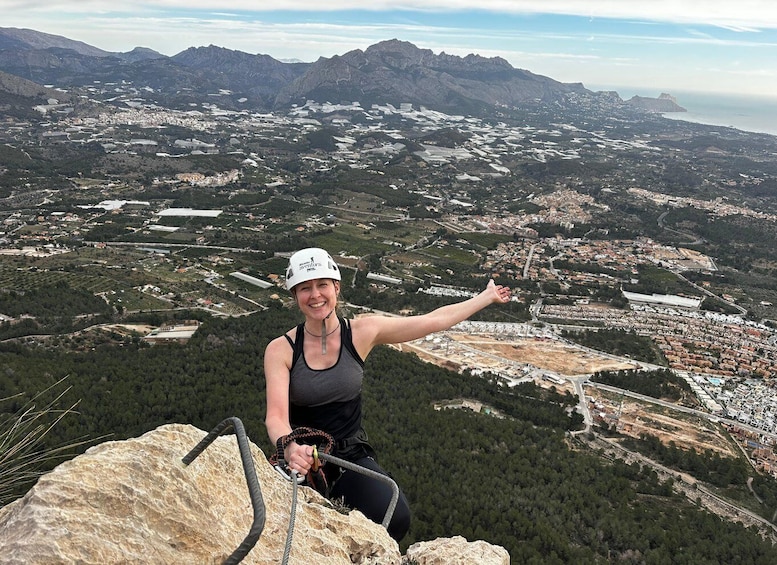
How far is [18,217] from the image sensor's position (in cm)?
5384

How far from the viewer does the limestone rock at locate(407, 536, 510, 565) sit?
116 inches

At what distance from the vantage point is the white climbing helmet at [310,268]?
2.65m

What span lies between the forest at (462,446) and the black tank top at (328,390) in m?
10.7

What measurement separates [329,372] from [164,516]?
3.43ft

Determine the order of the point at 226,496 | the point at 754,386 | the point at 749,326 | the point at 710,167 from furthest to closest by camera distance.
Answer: the point at 710,167
the point at 749,326
the point at 754,386
the point at 226,496

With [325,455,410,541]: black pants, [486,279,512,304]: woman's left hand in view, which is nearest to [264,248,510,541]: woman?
[325,455,410,541]: black pants

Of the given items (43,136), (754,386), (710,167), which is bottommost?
(754,386)

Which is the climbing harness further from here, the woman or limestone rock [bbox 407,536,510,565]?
limestone rock [bbox 407,536,510,565]

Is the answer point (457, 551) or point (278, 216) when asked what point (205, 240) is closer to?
point (278, 216)

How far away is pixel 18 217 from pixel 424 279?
44.5m

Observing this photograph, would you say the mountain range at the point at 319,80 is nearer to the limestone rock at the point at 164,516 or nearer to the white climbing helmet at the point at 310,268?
the white climbing helmet at the point at 310,268

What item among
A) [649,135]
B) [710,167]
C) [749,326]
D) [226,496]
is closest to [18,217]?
[226,496]

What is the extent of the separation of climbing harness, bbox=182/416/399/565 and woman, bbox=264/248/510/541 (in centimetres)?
12

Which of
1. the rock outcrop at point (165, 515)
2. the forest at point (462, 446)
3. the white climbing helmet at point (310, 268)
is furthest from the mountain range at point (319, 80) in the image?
the rock outcrop at point (165, 515)
